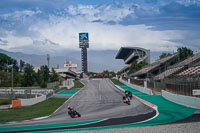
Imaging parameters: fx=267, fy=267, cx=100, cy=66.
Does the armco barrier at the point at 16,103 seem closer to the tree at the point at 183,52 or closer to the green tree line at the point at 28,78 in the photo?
the green tree line at the point at 28,78

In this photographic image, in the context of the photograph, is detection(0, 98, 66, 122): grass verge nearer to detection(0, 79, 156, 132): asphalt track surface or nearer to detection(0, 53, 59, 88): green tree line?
detection(0, 79, 156, 132): asphalt track surface

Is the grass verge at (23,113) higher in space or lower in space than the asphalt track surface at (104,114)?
lower

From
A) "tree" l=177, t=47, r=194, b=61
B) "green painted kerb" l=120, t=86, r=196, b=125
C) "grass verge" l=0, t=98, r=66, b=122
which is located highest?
"tree" l=177, t=47, r=194, b=61

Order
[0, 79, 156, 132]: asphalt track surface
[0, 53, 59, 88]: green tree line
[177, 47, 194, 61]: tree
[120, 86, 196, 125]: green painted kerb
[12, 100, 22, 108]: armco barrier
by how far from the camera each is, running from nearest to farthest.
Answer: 1. [120, 86, 196, 125]: green painted kerb
2. [0, 79, 156, 132]: asphalt track surface
3. [12, 100, 22, 108]: armco barrier
4. [0, 53, 59, 88]: green tree line
5. [177, 47, 194, 61]: tree

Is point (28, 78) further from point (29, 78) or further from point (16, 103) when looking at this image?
point (16, 103)

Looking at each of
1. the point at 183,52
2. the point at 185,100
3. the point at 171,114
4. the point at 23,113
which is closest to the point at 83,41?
the point at 183,52

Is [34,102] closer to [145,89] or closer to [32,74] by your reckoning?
[145,89]

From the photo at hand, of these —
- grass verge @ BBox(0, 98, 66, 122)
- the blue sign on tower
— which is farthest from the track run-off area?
the blue sign on tower

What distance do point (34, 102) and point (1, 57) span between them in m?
109

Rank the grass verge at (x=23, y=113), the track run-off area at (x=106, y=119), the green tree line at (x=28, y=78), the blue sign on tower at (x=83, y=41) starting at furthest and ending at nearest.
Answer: the blue sign on tower at (x=83, y=41) → the green tree line at (x=28, y=78) → the grass verge at (x=23, y=113) → the track run-off area at (x=106, y=119)

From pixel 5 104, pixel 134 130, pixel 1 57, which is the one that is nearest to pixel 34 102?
pixel 5 104

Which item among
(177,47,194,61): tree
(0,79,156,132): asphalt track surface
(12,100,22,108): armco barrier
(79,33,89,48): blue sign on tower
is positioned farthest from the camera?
(79,33,89,48): blue sign on tower

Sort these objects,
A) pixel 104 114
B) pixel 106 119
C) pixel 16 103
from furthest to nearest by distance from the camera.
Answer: pixel 16 103, pixel 104 114, pixel 106 119

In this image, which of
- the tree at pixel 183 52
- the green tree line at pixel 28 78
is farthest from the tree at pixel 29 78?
the tree at pixel 183 52
